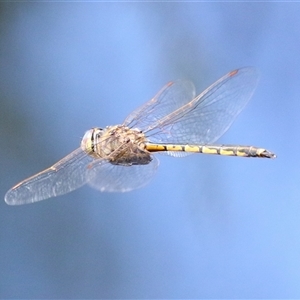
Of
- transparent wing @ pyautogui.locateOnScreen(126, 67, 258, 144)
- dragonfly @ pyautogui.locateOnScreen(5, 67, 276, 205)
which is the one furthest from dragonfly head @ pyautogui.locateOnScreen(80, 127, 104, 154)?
transparent wing @ pyautogui.locateOnScreen(126, 67, 258, 144)

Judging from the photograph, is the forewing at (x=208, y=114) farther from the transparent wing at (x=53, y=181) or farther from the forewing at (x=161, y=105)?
the transparent wing at (x=53, y=181)

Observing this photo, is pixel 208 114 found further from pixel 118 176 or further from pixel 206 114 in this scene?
pixel 118 176

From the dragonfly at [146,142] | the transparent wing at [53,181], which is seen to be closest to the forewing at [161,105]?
the dragonfly at [146,142]

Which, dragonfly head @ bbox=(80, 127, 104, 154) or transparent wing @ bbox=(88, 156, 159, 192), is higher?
dragonfly head @ bbox=(80, 127, 104, 154)

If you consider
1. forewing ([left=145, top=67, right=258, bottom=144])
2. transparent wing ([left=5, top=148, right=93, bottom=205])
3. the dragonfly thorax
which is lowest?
transparent wing ([left=5, top=148, right=93, bottom=205])

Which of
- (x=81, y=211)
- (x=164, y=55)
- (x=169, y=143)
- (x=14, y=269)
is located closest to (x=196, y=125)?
(x=169, y=143)

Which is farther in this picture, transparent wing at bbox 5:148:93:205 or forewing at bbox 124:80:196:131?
forewing at bbox 124:80:196:131

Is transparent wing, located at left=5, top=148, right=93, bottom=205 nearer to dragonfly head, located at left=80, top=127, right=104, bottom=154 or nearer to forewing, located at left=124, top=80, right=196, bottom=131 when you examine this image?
dragonfly head, located at left=80, top=127, right=104, bottom=154
